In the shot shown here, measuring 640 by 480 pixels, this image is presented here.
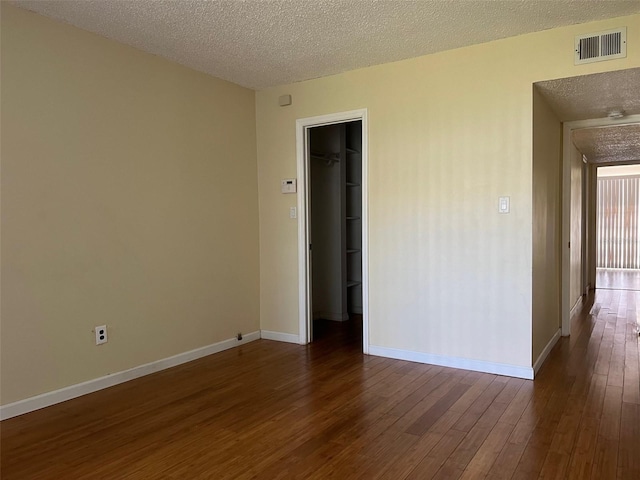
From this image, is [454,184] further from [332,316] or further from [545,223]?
[332,316]

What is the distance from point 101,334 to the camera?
3.32m

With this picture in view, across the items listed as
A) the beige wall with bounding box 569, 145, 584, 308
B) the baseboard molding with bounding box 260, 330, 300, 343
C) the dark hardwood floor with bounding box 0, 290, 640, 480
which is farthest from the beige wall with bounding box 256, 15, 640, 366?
the beige wall with bounding box 569, 145, 584, 308

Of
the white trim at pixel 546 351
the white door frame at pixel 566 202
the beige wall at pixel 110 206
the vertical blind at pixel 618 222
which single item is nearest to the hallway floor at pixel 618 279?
the vertical blind at pixel 618 222

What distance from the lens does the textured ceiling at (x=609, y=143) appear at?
189 inches

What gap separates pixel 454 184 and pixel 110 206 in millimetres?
2548

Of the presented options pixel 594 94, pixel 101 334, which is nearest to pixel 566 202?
pixel 594 94

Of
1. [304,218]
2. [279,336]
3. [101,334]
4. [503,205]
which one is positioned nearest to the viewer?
[101,334]

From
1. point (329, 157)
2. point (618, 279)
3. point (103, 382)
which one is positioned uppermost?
point (329, 157)

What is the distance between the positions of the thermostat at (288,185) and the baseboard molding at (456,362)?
1607mm

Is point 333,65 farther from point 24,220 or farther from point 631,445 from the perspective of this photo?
point 631,445

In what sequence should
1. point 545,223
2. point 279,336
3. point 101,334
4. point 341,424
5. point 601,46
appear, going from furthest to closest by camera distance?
point 279,336 → point 545,223 → point 101,334 → point 601,46 → point 341,424

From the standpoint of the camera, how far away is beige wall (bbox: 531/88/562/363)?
3.54m

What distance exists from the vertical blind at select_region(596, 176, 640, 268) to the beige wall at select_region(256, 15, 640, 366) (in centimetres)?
911

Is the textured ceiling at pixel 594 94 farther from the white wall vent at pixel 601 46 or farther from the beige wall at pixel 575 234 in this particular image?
the beige wall at pixel 575 234
